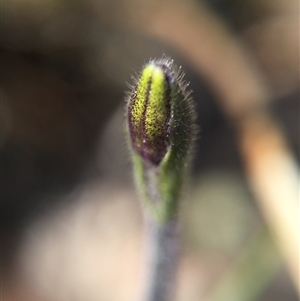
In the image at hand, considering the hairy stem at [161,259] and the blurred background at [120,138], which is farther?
the blurred background at [120,138]

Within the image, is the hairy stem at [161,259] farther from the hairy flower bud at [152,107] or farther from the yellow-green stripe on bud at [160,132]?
the hairy flower bud at [152,107]

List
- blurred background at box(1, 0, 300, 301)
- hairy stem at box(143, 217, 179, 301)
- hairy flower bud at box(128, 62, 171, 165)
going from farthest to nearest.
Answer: blurred background at box(1, 0, 300, 301)
hairy stem at box(143, 217, 179, 301)
hairy flower bud at box(128, 62, 171, 165)

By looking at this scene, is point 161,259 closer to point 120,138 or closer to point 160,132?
point 160,132

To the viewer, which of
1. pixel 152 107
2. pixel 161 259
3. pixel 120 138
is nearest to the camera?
pixel 152 107

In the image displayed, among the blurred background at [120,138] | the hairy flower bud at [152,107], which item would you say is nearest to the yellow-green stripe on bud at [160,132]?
the hairy flower bud at [152,107]

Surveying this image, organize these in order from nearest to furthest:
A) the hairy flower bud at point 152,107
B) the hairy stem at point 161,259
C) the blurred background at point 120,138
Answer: the hairy flower bud at point 152,107
the hairy stem at point 161,259
the blurred background at point 120,138

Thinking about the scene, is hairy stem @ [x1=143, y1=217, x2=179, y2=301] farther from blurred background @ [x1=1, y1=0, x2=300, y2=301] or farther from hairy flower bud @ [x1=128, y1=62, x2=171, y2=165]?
blurred background @ [x1=1, y1=0, x2=300, y2=301]

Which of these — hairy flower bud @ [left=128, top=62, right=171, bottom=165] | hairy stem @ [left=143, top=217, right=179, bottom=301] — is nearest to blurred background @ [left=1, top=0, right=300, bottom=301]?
hairy stem @ [left=143, top=217, right=179, bottom=301]

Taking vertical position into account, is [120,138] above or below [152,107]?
above

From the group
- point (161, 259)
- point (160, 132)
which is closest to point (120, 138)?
point (161, 259)
